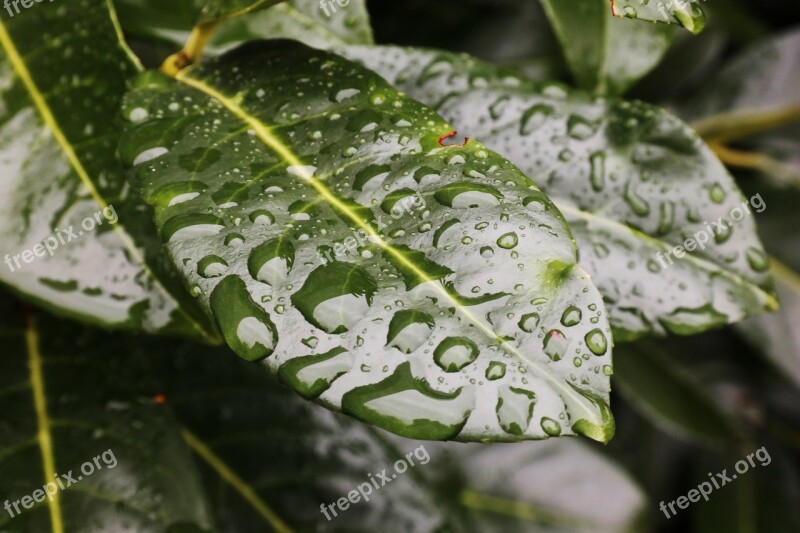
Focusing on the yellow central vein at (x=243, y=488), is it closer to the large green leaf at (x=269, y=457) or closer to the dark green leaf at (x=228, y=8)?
the large green leaf at (x=269, y=457)

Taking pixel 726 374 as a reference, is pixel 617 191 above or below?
above

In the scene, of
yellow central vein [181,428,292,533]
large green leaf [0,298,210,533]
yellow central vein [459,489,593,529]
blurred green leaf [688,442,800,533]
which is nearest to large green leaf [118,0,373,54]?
large green leaf [0,298,210,533]

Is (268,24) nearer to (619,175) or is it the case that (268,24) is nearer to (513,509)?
(619,175)

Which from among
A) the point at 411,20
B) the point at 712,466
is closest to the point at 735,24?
the point at 411,20

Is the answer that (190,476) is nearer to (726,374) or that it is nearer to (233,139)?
(233,139)

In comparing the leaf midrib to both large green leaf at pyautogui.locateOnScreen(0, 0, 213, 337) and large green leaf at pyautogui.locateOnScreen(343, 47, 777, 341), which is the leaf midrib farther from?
large green leaf at pyautogui.locateOnScreen(0, 0, 213, 337)
